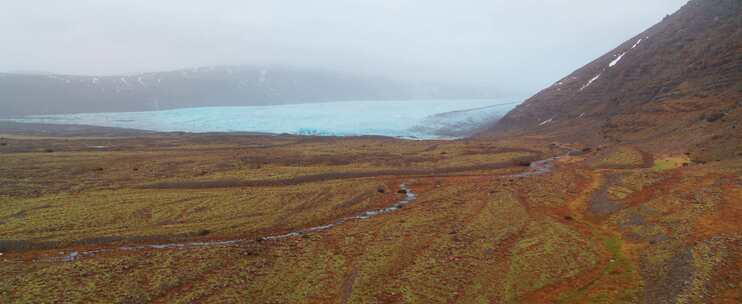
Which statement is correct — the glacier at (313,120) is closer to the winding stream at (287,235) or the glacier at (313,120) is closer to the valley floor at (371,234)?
the valley floor at (371,234)

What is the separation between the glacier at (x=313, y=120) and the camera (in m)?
120

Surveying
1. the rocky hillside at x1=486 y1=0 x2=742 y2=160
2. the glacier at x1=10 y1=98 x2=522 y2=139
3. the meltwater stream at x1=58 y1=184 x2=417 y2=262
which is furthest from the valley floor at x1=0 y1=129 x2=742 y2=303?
the glacier at x1=10 y1=98 x2=522 y2=139

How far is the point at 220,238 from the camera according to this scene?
85.9 ft

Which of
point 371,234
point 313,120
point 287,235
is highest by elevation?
point 313,120

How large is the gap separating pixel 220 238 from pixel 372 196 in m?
14.4

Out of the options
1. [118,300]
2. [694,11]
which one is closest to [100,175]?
[118,300]

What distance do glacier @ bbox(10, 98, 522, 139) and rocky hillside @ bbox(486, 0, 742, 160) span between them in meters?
25.4

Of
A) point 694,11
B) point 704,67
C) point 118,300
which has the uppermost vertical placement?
point 694,11

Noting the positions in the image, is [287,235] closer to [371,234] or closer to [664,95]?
[371,234]

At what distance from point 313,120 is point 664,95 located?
3639 inches

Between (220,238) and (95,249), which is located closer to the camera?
(95,249)

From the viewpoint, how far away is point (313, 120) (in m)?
137

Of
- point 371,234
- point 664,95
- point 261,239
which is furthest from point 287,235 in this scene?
point 664,95

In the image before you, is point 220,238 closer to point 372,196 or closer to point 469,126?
point 372,196
